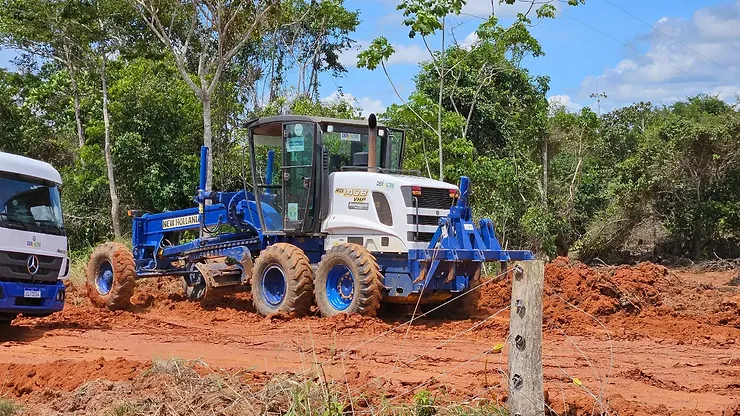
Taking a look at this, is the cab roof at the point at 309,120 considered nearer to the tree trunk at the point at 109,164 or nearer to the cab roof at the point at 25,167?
the cab roof at the point at 25,167

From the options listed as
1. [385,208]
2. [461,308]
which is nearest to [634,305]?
[461,308]

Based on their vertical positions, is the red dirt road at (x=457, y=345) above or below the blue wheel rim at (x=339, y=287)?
below

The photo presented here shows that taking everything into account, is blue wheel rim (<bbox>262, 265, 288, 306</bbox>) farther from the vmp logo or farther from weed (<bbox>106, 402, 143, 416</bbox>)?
weed (<bbox>106, 402, 143, 416</bbox>)

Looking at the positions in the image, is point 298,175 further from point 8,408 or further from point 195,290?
point 8,408

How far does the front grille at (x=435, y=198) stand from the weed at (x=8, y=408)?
6.56 metres

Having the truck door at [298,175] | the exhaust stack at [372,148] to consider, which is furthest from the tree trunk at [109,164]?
the exhaust stack at [372,148]

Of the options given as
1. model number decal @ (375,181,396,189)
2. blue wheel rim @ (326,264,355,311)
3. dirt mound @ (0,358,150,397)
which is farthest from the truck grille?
model number decal @ (375,181,396,189)

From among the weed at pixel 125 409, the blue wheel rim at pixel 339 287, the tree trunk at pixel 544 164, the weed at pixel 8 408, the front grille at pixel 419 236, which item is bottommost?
the weed at pixel 8 408

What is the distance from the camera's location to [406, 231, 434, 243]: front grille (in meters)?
12.4

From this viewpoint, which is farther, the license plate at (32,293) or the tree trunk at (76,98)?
the tree trunk at (76,98)

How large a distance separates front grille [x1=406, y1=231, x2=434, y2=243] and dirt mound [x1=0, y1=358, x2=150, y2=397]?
4930 millimetres

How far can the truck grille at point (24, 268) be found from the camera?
38.2ft

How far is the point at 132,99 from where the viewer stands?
79.0 ft

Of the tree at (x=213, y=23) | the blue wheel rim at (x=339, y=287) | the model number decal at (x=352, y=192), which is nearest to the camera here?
the blue wheel rim at (x=339, y=287)
